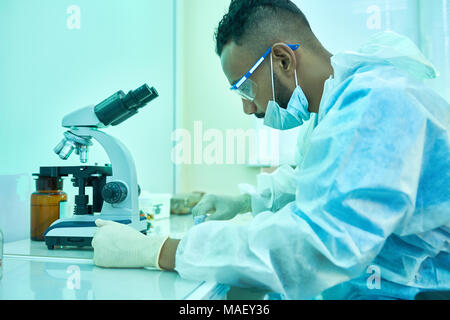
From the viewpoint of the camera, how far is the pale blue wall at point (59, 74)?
3.66 ft

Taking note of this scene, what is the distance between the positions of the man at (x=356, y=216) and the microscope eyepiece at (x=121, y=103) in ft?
1.03

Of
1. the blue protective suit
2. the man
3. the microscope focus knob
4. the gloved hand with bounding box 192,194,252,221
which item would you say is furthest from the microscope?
the blue protective suit

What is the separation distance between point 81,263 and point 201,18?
7.46 ft

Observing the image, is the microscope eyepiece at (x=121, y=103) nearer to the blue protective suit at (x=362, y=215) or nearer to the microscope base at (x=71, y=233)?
the microscope base at (x=71, y=233)

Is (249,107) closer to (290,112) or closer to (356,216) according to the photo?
(290,112)

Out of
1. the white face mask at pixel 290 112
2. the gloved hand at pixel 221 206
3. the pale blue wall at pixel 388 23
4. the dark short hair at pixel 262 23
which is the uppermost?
the pale blue wall at pixel 388 23

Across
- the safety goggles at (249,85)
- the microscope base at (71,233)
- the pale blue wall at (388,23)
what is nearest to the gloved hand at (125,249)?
the microscope base at (71,233)

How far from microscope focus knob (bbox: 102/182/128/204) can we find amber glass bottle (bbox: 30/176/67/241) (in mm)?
207

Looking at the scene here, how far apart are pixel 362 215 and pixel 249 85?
2.01ft

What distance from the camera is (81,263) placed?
31.1 inches

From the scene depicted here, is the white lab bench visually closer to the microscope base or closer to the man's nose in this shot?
the microscope base

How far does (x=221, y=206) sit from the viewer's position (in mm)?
1250

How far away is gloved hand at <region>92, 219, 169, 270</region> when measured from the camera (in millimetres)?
701
